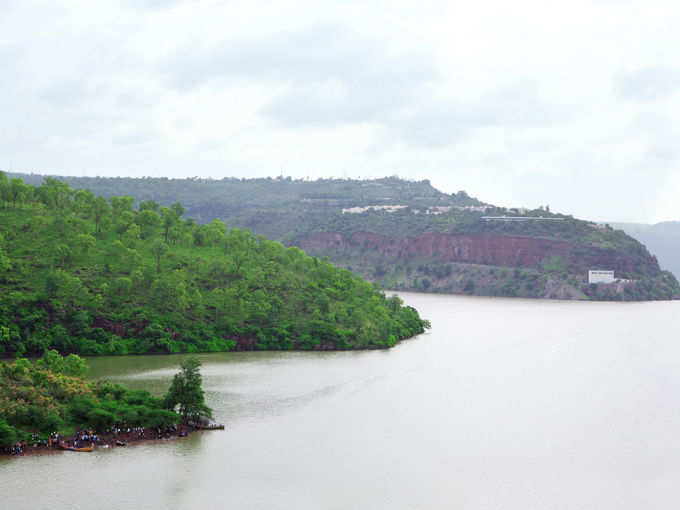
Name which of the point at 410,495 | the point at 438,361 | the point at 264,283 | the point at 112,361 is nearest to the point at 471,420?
the point at 410,495

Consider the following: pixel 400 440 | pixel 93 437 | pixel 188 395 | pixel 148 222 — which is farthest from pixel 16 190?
pixel 400 440

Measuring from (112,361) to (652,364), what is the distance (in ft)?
107

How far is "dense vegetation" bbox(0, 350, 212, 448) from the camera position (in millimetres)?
28234

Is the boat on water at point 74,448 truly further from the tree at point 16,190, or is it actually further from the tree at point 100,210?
the tree at point 16,190

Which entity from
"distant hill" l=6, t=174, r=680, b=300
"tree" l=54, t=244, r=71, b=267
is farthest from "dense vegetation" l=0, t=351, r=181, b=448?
"distant hill" l=6, t=174, r=680, b=300

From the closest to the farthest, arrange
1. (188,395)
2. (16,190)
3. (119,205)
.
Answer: (188,395) → (16,190) → (119,205)

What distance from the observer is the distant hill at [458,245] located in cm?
11181

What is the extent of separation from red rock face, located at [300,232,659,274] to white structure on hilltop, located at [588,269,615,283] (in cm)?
300

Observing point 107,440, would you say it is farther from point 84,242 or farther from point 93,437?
point 84,242

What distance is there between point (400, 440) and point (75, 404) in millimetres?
12022

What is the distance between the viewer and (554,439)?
33.2 m

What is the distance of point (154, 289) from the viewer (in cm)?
5144

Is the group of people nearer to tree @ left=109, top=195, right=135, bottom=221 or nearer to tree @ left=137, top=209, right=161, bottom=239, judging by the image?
tree @ left=137, top=209, right=161, bottom=239

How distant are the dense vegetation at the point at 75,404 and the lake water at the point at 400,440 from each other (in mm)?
1438
